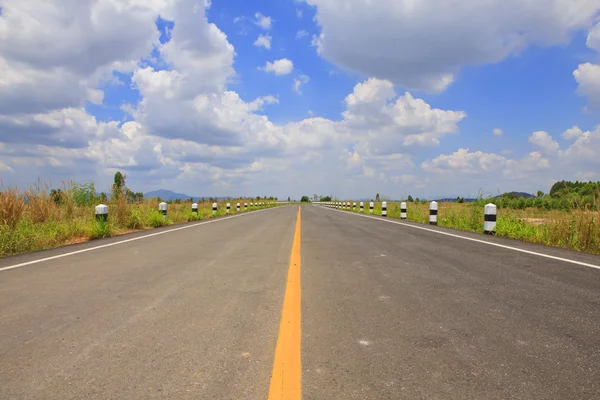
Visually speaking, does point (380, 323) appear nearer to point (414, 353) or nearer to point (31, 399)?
point (414, 353)

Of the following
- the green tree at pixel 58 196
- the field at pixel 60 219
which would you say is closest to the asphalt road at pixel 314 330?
the field at pixel 60 219

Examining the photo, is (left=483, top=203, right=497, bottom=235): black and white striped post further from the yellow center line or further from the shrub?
the shrub

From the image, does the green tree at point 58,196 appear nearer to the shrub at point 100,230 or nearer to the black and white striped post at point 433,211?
the shrub at point 100,230

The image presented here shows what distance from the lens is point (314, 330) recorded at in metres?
2.92

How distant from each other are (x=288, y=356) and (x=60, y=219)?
445 inches

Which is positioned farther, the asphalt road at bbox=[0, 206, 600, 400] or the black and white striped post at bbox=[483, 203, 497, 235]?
the black and white striped post at bbox=[483, 203, 497, 235]

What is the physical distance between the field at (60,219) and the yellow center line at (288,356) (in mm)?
6821

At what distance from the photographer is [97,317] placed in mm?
3271

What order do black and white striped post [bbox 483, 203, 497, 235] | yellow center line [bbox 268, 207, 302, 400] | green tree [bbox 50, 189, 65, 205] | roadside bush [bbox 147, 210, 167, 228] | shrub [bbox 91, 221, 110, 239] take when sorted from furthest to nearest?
roadside bush [bbox 147, 210, 167, 228], green tree [bbox 50, 189, 65, 205], shrub [bbox 91, 221, 110, 239], black and white striped post [bbox 483, 203, 497, 235], yellow center line [bbox 268, 207, 302, 400]

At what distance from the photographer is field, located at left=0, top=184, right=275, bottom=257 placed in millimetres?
8164

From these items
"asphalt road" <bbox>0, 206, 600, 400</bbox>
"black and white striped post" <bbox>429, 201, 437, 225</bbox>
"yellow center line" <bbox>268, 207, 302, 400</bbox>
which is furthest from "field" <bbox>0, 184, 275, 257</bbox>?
"black and white striped post" <bbox>429, 201, 437, 225</bbox>

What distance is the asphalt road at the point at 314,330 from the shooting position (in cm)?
210

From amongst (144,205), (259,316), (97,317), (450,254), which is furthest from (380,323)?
(144,205)

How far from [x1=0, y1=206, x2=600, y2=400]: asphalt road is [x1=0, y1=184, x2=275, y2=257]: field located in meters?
3.22
